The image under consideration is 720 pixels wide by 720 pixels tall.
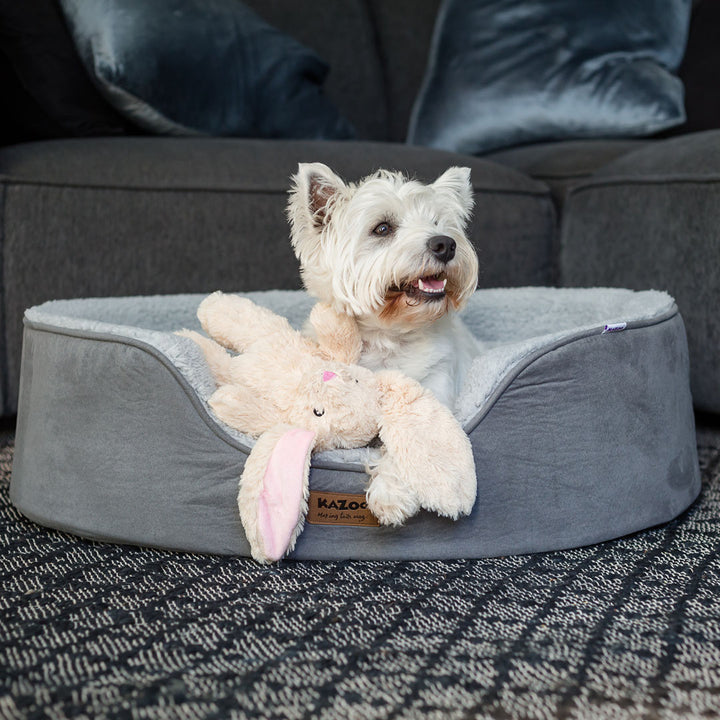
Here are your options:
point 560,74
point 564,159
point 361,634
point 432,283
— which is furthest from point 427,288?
point 560,74

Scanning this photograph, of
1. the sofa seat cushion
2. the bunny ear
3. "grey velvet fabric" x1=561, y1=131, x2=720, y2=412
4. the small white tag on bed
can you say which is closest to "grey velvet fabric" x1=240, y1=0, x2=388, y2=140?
the sofa seat cushion

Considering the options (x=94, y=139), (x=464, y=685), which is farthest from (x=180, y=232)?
(x=464, y=685)

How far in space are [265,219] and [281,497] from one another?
944 mm

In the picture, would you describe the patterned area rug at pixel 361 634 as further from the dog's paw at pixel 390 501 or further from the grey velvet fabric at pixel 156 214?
the grey velvet fabric at pixel 156 214

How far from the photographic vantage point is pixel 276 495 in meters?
1.04

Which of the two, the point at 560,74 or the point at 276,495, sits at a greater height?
the point at 560,74

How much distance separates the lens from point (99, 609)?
0.98 m

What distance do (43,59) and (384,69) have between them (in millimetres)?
1190

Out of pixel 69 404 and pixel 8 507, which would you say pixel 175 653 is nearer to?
pixel 69 404

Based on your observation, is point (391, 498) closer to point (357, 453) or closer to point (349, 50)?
point (357, 453)

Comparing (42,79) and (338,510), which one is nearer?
(338,510)

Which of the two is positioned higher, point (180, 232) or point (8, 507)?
point (180, 232)

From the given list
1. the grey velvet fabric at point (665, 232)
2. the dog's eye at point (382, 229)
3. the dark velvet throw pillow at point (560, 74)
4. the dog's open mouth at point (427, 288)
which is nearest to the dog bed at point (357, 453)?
the dog's open mouth at point (427, 288)

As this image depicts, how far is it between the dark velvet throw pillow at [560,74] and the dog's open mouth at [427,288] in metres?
1.25
